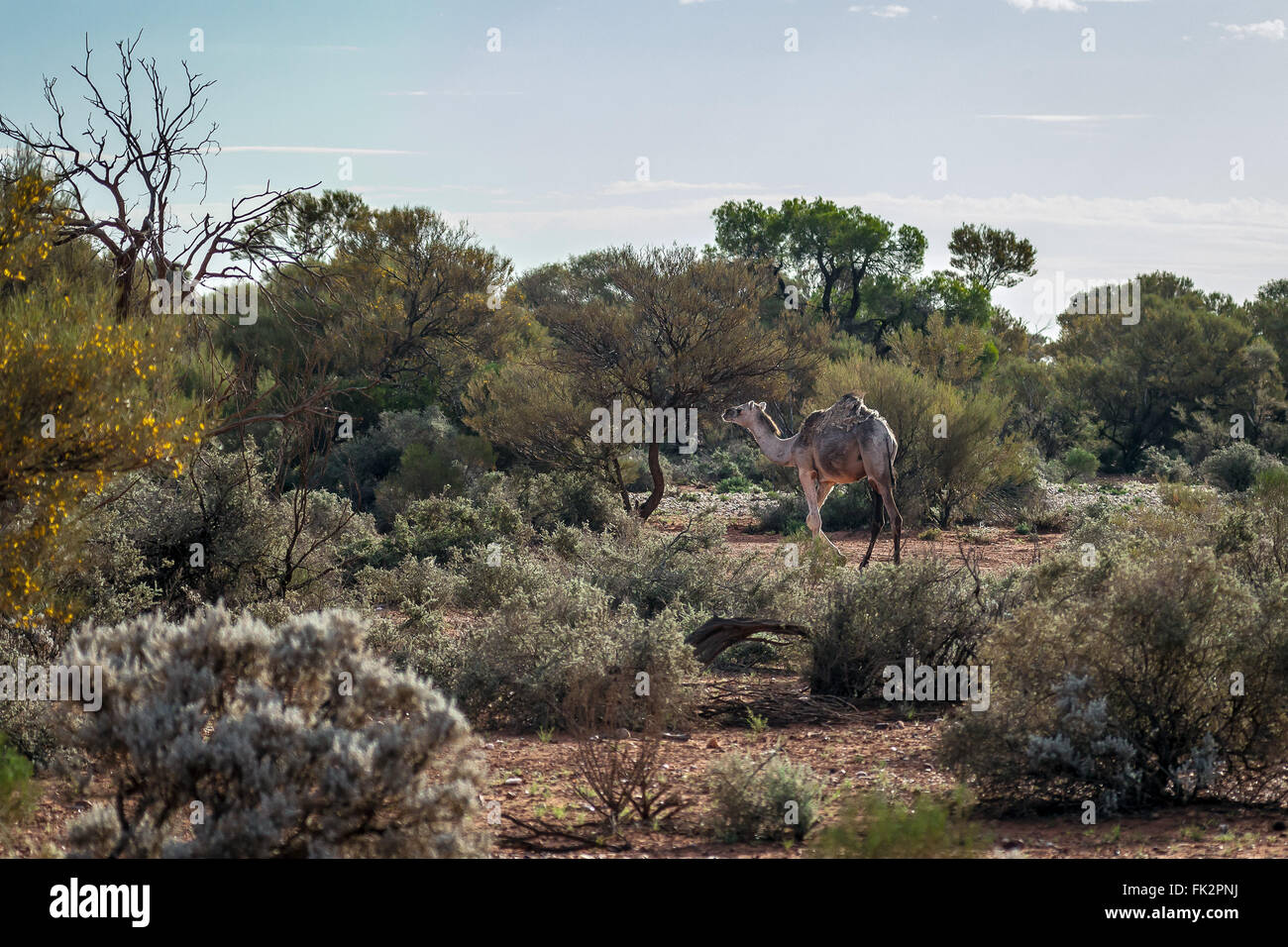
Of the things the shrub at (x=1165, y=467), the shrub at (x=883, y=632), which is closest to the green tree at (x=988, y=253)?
the shrub at (x=1165, y=467)

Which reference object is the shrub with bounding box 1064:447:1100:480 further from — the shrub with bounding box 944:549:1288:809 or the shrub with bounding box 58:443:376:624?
the shrub with bounding box 944:549:1288:809

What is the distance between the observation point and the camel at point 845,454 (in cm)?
1397

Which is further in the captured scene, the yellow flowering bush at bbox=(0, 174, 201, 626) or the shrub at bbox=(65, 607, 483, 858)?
the yellow flowering bush at bbox=(0, 174, 201, 626)

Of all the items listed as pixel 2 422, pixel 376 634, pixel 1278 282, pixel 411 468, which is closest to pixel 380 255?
pixel 411 468

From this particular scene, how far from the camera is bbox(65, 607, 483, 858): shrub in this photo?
3859 millimetres

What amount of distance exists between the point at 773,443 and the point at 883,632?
7489 mm

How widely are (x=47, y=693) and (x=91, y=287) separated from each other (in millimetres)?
3968

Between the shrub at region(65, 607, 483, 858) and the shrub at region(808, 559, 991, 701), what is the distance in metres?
4.58

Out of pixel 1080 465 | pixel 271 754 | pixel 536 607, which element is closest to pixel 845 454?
pixel 536 607

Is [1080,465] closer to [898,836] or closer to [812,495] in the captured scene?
[812,495]

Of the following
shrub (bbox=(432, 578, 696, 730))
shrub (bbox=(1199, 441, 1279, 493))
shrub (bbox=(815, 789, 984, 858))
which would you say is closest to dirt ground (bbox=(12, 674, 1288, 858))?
shrub (bbox=(815, 789, 984, 858))

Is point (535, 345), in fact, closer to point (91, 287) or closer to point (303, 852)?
point (91, 287)

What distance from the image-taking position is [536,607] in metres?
9.07

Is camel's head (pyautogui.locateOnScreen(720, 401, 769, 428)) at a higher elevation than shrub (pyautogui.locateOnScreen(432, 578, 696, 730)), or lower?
higher
